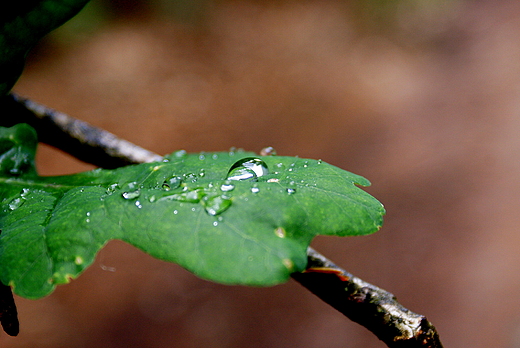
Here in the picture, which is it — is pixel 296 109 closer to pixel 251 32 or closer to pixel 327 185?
pixel 251 32

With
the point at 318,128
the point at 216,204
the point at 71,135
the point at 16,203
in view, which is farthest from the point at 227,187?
the point at 318,128

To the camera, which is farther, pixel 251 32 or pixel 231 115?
pixel 251 32

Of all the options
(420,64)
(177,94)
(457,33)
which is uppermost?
(457,33)

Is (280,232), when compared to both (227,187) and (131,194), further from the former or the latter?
Result: (131,194)

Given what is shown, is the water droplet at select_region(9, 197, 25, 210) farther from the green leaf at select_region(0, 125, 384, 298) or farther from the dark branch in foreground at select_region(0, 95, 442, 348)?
the dark branch in foreground at select_region(0, 95, 442, 348)

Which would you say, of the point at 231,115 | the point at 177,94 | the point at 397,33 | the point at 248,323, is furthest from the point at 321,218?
the point at 397,33

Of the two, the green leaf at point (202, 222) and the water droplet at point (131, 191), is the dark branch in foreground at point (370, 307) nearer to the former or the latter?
the green leaf at point (202, 222)
